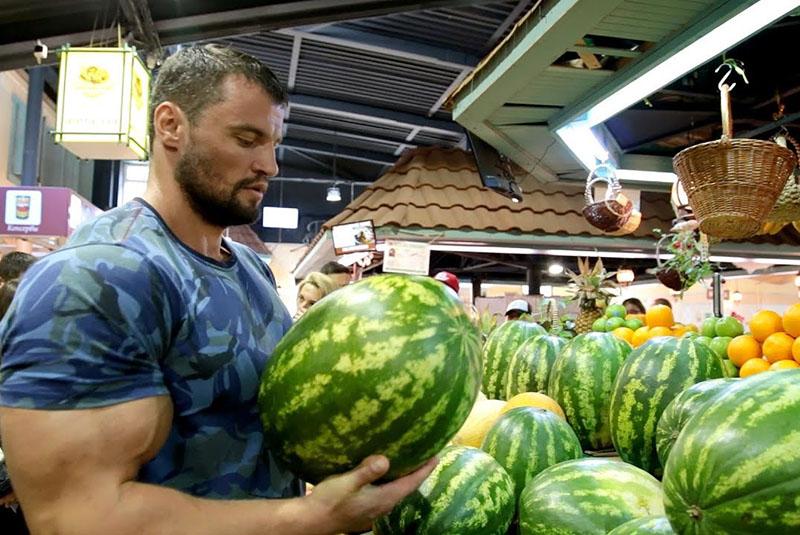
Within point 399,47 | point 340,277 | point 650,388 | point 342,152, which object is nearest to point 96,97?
point 340,277

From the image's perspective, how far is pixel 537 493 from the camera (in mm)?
1347

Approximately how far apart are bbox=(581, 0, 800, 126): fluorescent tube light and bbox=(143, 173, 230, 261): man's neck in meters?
2.88

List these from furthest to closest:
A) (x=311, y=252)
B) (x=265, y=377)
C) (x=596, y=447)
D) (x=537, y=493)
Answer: (x=311, y=252)
(x=596, y=447)
(x=537, y=493)
(x=265, y=377)

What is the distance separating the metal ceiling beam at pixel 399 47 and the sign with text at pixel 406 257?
68.8 inches

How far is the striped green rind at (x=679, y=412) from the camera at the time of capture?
1343 millimetres

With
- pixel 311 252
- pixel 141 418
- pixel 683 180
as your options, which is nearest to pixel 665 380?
pixel 141 418

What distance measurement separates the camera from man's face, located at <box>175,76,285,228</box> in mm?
1246

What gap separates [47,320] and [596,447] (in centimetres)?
154

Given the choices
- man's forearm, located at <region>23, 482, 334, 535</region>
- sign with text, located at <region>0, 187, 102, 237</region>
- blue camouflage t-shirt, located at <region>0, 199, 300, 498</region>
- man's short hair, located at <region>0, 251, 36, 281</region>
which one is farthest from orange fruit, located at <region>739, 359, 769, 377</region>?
sign with text, located at <region>0, 187, 102, 237</region>

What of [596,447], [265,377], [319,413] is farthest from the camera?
[596,447]

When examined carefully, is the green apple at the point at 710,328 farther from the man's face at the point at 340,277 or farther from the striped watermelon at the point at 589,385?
the man's face at the point at 340,277

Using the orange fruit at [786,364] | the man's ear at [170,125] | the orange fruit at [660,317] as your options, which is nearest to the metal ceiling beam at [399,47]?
the orange fruit at [660,317]

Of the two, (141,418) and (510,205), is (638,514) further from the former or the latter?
(510,205)

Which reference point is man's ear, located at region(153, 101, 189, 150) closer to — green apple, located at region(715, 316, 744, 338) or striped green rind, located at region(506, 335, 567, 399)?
striped green rind, located at region(506, 335, 567, 399)
